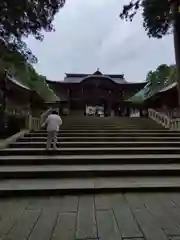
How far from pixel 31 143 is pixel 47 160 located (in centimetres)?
245

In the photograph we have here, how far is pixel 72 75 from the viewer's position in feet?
121

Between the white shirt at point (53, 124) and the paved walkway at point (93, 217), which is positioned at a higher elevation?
the white shirt at point (53, 124)

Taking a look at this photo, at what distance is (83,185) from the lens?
208 inches

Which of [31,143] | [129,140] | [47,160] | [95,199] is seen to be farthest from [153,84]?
[95,199]

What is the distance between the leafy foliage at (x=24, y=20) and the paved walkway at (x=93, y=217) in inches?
299

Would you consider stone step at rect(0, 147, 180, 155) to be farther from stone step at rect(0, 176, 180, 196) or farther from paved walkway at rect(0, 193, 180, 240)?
paved walkway at rect(0, 193, 180, 240)

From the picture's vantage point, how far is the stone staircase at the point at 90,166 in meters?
5.22

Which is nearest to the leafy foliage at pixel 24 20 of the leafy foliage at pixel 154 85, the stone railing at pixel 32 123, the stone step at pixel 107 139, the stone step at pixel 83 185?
the stone railing at pixel 32 123

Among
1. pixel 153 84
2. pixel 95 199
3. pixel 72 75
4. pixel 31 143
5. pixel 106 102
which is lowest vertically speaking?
pixel 95 199

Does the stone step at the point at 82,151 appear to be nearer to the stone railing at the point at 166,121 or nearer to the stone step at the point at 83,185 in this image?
the stone step at the point at 83,185

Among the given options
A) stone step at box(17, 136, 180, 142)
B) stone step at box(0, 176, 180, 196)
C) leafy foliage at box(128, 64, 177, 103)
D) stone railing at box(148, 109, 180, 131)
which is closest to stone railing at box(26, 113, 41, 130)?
stone step at box(17, 136, 180, 142)

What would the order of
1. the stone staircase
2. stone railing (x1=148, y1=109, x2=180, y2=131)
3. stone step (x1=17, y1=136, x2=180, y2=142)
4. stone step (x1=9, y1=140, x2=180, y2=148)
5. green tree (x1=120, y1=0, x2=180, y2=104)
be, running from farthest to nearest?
stone railing (x1=148, y1=109, x2=180, y2=131)
stone step (x1=17, y1=136, x2=180, y2=142)
stone step (x1=9, y1=140, x2=180, y2=148)
the stone staircase
green tree (x1=120, y1=0, x2=180, y2=104)

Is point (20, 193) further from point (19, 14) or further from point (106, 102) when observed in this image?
point (106, 102)

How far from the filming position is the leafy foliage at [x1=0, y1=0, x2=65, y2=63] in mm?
9867
